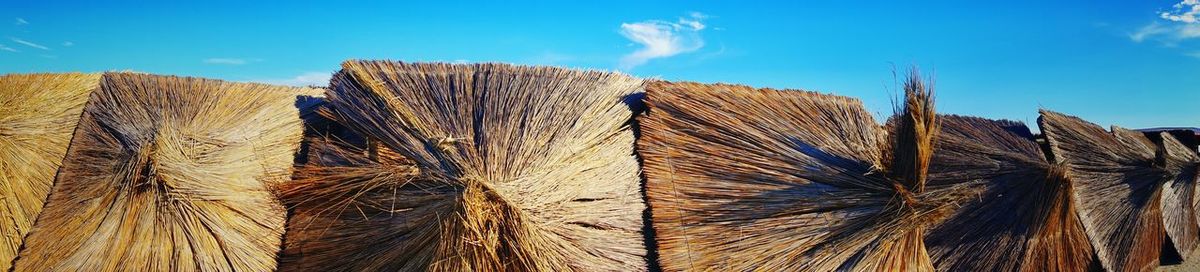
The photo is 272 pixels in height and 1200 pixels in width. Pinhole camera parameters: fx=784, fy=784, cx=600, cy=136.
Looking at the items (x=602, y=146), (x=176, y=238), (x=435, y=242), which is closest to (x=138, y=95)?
(x=176, y=238)

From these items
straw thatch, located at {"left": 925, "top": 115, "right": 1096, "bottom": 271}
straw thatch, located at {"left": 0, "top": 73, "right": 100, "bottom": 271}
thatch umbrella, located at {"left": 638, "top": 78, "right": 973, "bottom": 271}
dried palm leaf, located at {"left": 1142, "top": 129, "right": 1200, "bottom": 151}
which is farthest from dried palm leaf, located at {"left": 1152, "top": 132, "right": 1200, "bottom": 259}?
straw thatch, located at {"left": 0, "top": 73, "right": 100, "bottom": 271}

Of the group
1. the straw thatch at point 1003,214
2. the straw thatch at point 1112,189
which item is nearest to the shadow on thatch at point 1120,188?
the straw thatch at point 1112,189

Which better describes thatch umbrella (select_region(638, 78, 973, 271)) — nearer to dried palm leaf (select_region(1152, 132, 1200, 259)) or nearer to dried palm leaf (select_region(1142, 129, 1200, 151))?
dried palm leaf (select_region(1152, 132, 1200, 259))

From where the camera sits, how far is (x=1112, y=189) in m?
6.69

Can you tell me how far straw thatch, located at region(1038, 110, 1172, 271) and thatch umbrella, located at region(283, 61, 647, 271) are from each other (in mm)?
Result: 4216

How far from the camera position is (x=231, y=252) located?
13.5 feet

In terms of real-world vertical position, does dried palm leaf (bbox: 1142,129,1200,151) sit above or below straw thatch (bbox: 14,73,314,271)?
above

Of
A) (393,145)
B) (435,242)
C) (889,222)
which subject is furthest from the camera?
(889,222)

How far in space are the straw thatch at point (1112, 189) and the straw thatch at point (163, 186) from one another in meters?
5.93

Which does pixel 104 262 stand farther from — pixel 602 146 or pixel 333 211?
pixel 602 146

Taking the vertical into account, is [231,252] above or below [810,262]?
above

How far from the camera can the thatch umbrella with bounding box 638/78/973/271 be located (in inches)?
168

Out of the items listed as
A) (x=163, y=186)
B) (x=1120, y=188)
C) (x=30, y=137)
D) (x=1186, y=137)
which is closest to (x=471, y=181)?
(x=163, y=186)

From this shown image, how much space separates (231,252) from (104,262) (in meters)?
0.58
